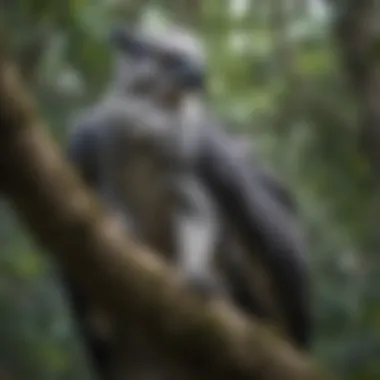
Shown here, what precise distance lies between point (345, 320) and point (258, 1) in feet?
1.13

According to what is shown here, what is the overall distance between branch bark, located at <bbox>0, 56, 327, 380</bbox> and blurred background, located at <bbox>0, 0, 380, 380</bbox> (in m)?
0.04

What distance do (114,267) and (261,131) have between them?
0.21 meters

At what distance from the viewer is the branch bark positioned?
0.87m

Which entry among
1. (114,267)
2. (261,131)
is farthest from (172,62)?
(114,267)

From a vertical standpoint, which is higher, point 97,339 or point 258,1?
point 258,1

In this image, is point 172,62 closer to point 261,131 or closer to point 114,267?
point 261,131

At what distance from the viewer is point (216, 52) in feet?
3.14

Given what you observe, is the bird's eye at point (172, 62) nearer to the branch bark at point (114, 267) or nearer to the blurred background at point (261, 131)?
the blurred background at point (261, 131)

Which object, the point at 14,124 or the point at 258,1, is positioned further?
the point at 258,1

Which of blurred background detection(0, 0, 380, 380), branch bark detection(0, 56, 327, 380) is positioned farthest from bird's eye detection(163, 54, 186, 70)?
branch bark detection(0, 56, 327, 380)

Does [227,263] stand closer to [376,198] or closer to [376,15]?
[376,198]

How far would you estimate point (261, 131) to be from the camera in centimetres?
96

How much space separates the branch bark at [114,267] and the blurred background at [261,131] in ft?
0.14

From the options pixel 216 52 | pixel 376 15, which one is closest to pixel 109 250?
pixel 216 52
